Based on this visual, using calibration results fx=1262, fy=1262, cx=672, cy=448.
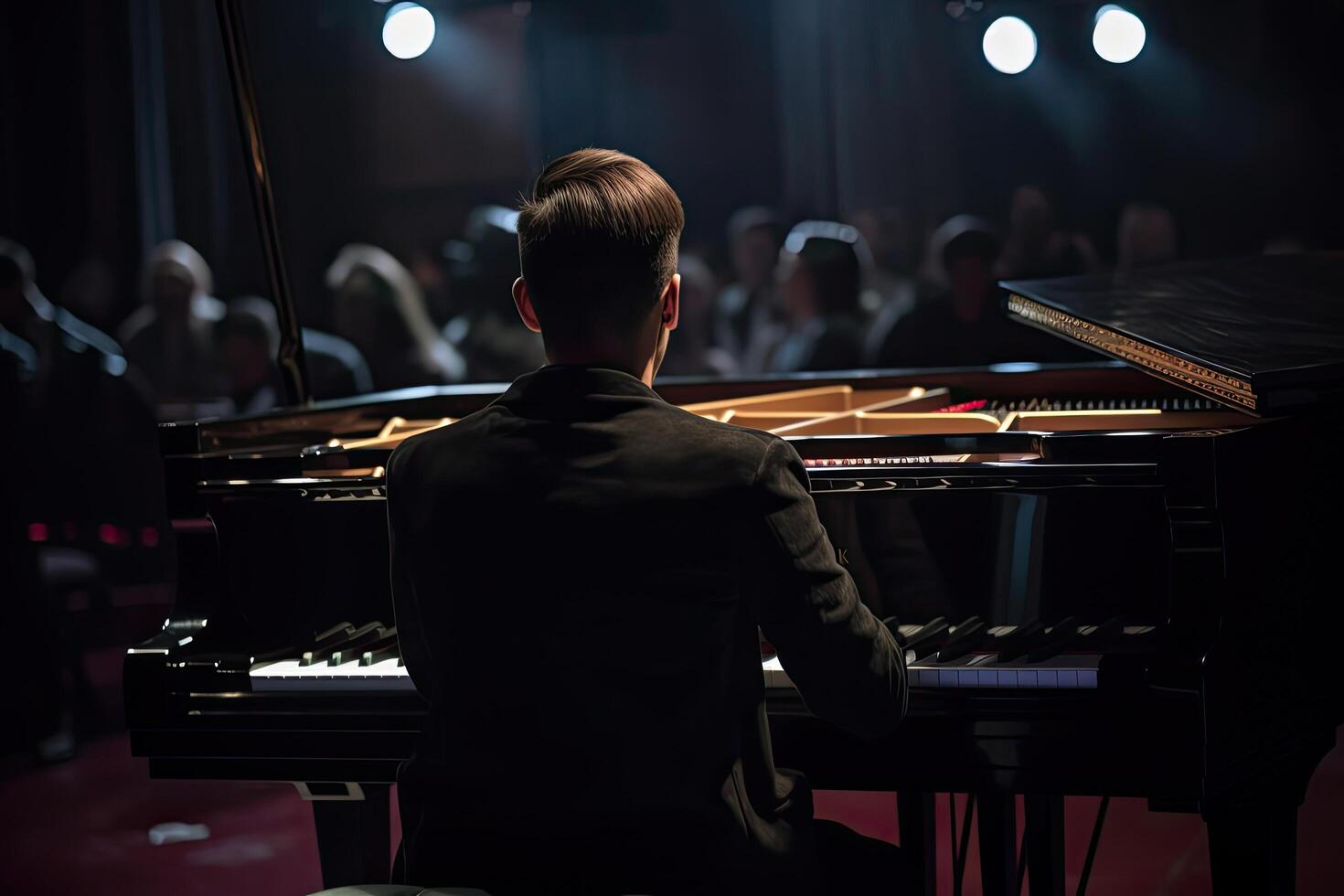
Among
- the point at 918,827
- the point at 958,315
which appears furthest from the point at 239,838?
the point at 958,315

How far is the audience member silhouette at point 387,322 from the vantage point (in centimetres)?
663

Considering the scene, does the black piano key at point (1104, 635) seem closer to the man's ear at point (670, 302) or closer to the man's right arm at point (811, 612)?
the man's right arm at point (811, 612)

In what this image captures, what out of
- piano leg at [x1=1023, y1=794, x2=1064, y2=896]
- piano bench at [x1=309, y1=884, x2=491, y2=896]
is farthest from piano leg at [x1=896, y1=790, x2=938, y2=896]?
piano bench at [x1=309, y1=884, x2=491, y2=896]

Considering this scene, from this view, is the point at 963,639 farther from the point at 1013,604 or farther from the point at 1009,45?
the point at 1009,45

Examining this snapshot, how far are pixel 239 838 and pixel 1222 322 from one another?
3.18m

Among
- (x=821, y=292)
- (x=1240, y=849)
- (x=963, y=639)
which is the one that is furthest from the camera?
(x=821, y=292)

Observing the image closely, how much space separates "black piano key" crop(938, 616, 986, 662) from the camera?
1692mm

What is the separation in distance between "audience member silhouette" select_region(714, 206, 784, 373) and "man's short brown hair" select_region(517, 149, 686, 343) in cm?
523

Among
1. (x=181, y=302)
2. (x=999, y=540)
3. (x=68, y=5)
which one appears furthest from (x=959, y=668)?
(x=68, y=5)

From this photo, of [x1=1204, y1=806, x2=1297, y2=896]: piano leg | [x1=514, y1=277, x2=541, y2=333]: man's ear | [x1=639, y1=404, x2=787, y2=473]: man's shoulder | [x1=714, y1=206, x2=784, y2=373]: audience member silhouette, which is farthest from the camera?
[x1=714, y1=206, x2=784, y2=373]: audience member silhouette

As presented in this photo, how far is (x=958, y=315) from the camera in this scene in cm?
614

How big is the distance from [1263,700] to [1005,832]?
1.62ft

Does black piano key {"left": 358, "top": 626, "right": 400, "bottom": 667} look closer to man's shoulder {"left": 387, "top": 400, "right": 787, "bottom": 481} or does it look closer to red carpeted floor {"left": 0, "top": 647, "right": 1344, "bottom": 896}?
man's shoulder {"left": 387, "top": 400, "right": 787, "bottom": 481}

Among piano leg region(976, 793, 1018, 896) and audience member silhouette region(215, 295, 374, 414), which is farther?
audience member silhouette region(215, 295, 374, 414)
